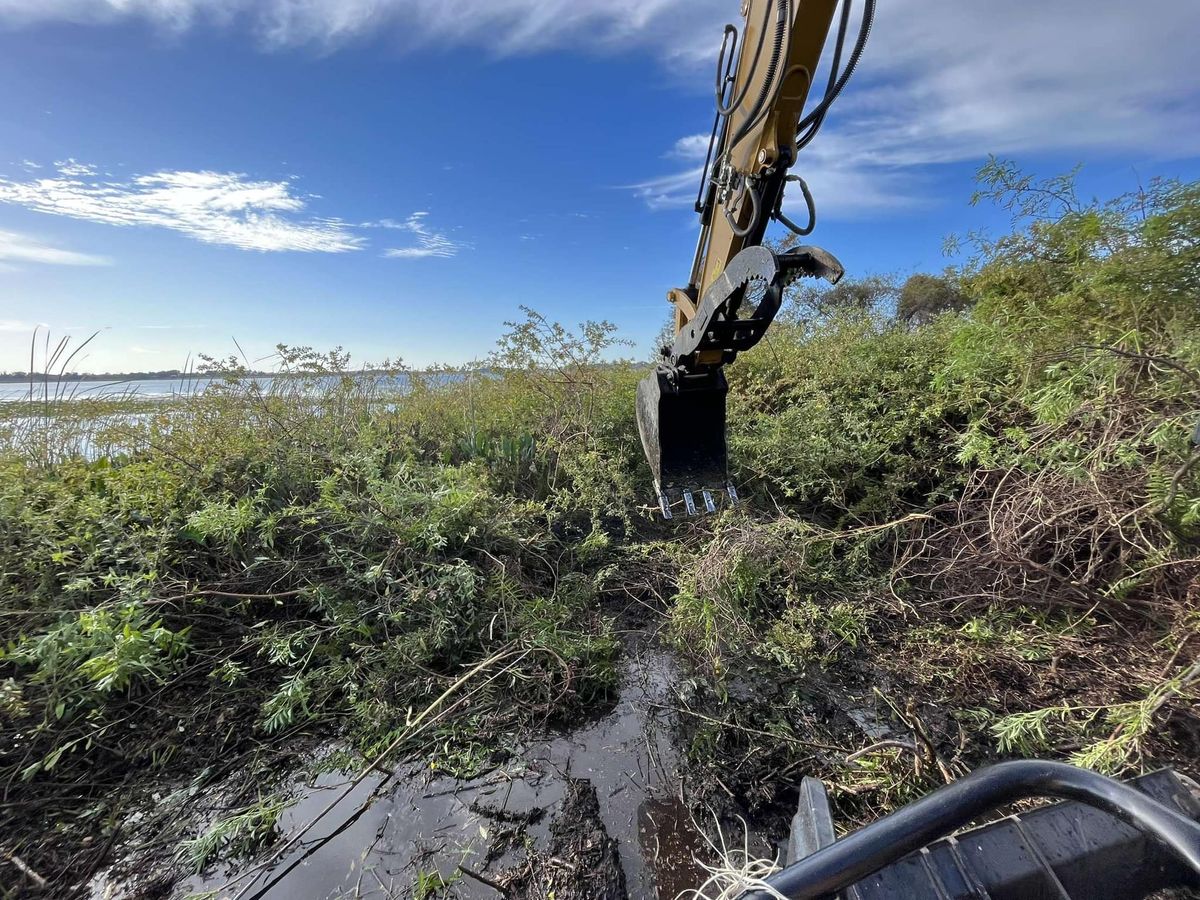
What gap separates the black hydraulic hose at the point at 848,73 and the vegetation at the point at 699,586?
5.81 ft

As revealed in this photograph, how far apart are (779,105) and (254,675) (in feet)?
12.6

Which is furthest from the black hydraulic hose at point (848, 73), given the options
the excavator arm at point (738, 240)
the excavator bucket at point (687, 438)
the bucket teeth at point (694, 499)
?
the bucket teeth at point (694, 499)

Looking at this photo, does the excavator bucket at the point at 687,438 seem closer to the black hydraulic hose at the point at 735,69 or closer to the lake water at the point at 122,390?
the black hydraulic hose at the point at 735,69

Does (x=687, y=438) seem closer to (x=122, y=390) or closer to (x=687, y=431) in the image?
(x=687, y=431)

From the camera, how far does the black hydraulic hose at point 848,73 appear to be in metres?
2.02

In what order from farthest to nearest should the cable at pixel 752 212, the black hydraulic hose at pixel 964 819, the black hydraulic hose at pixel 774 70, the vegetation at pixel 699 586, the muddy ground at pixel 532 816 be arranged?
1. the cable at pixel 752 212
2. the black hydraulic hose at pixel 774 70
3. the vegetation at pixel 699 586
4. the muddy ground at pixel 532 816
5. the black hydraulic hose at pixel 964 819

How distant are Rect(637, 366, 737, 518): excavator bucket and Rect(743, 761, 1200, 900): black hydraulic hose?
249cm

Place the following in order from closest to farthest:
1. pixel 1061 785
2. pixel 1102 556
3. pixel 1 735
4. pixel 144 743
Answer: pixel 1061 785
pixel 1 735
pixel 144 743
pixel 1102 556

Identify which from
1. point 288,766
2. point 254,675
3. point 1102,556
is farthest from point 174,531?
point 1102,556

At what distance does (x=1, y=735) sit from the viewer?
6.13 feet

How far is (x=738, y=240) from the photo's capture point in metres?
2.67

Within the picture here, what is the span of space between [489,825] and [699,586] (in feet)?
4.56

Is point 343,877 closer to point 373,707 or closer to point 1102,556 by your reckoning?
point 373,707

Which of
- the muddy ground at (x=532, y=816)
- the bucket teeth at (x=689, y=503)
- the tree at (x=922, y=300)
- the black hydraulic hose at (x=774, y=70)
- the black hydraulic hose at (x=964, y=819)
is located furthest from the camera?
the tree at (x=922, y=300)
